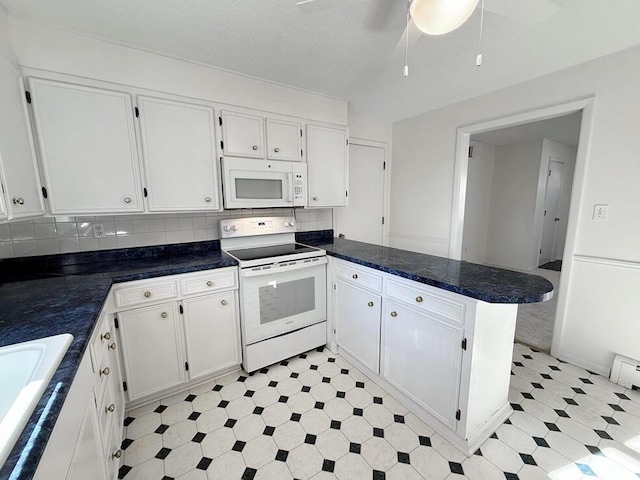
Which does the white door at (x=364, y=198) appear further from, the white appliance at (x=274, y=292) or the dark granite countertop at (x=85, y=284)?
the white appliance at (x=274, y=292)

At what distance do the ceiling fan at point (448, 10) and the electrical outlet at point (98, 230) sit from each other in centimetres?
203

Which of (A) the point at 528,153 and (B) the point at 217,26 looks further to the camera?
(A) the point at 528,153

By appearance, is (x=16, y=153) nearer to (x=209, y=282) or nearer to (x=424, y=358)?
(x=209, y=282)

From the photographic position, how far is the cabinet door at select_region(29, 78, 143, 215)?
5.33ft

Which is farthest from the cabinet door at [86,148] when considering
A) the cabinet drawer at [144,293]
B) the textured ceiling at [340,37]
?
the cabinet drawer at [144,293]

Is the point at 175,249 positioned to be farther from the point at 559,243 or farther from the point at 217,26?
the point at 559,243

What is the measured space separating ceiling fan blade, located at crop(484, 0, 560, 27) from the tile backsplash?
7.01ft

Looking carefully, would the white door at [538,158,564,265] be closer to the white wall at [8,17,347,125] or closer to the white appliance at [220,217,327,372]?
the white wall at [8,17,347,125]

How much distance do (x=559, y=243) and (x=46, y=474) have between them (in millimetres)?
7514

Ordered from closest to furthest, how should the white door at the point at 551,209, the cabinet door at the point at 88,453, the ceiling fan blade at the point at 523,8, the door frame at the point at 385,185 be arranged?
the cabinet door at the point at 88,453
the ceiling fan blade at the point at 523,8
the door frame at the point at 385,185
the white door at the point at 551,209

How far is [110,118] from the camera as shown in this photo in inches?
69.9

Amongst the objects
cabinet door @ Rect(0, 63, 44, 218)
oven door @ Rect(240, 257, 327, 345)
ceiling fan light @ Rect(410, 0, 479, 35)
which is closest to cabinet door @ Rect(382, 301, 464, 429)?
oven door @ Rect(240, 257, 327, 345)

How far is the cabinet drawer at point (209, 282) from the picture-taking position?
6.20ft

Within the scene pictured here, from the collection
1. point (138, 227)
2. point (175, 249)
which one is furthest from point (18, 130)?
point (175, 249)
